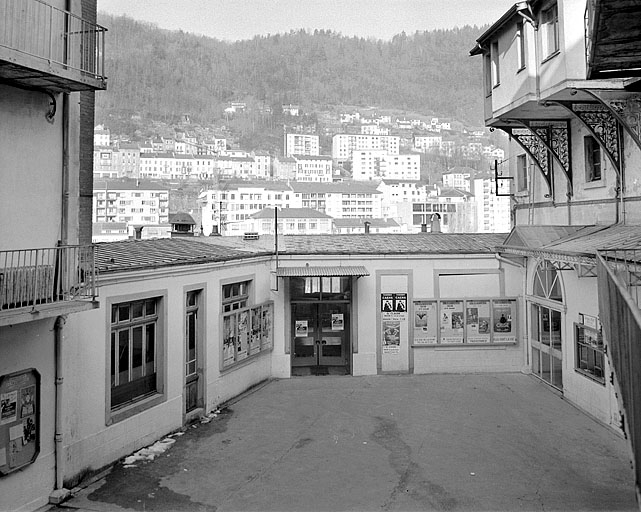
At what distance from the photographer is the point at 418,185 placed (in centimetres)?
12531

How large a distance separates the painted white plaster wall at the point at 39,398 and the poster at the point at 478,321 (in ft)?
37.6

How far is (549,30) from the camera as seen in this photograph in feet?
41.7

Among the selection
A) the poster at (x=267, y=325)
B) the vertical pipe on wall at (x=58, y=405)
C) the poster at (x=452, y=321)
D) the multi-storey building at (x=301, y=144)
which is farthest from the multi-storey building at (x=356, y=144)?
the vertical pipe on wall at (x=58, y=405)

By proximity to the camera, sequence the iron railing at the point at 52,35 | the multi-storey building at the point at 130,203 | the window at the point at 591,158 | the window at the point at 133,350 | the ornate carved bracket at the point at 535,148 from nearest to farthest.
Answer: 1. the iron railing at the point at 52,35
2. the window at the point at 133,350
3. the window at the point at 591,158
4. the ornate carved bracket at the point at 535,148
5. the multi-storey building at the point at 130,203

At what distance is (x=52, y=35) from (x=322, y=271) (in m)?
9.12

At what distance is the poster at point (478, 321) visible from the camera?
55.4 ft

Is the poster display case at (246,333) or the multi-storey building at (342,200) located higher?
the multi-storey building at (342,200)

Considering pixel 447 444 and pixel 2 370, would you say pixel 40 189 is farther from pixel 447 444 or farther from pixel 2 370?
pixel 447 444

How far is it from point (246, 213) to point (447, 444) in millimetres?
77866

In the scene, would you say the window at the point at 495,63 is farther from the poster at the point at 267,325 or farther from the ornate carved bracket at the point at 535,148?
the poster at the point at 267,325

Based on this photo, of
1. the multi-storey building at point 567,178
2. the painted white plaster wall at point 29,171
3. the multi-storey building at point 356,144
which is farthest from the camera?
the multi-storey building at point 356,144

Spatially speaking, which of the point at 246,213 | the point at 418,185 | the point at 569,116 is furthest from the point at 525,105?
the point at 418,185

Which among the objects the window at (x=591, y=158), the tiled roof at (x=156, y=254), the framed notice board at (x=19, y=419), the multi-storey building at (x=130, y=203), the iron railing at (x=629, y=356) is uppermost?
the multi-storey building at (x=130, y=203)

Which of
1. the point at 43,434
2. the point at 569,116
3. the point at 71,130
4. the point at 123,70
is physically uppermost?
the point at 123,70
